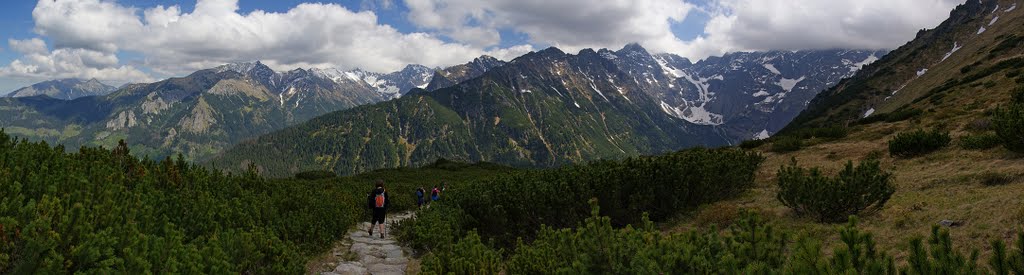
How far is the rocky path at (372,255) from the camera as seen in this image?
11.7 metres

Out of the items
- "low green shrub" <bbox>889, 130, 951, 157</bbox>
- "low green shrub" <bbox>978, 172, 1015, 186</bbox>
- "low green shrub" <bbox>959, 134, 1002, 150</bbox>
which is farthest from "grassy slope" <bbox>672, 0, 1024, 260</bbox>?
"low green shrub" <bbox>889, 130, 951, 157</bbox>

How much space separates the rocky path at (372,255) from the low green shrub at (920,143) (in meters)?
16.8

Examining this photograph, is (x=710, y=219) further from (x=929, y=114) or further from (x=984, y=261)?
(x=929, y=114)

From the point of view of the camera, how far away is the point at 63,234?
5.46m

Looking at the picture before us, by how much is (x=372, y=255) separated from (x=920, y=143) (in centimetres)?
1802

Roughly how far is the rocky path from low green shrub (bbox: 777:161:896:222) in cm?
914

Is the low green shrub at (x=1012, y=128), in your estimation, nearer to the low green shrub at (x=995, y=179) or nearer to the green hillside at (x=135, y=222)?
the low green shrub at (x=995, y=179)

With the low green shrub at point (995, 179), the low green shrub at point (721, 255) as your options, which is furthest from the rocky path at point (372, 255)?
the low green shrub at point (995, 179)

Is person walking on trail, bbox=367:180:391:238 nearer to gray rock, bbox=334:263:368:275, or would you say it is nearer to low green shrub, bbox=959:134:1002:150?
gray rock, bbox=334:263:368:275

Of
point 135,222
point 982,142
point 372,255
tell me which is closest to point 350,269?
point 372,255

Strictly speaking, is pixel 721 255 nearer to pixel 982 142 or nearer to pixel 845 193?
pixel 845 193

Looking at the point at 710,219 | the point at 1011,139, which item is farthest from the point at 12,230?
the point at 1011,139

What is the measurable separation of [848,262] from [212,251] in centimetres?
713

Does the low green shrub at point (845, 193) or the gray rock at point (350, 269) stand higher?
the low green shrub at point (845, 193)
